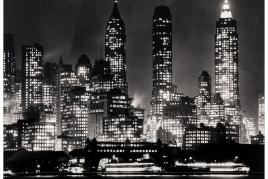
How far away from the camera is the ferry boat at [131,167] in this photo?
58094 mm

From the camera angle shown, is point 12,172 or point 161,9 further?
point 161,9

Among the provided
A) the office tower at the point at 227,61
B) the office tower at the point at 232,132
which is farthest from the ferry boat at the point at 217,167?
the office tower at the point at 227,61

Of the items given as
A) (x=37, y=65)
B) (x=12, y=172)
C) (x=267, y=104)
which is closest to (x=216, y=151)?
(x=12, y=172)

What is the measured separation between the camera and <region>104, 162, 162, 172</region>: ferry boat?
58.1 meters

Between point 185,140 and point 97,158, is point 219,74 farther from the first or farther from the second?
point 97,158

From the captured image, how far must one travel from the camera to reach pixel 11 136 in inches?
2891

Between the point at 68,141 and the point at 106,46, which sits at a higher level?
the point at 106,46

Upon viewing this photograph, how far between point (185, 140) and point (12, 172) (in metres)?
23.4

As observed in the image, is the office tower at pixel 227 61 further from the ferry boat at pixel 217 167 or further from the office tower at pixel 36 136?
the ferry boat at pixel 217 167

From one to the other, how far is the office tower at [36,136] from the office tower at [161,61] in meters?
12.0

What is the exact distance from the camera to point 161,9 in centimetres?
7988

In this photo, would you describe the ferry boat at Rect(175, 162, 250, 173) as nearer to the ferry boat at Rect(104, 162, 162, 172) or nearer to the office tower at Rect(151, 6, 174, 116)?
the ferry boat at Rect(104, 162, 162, 172)

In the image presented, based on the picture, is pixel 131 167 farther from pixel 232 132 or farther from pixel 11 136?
pixel 232 132

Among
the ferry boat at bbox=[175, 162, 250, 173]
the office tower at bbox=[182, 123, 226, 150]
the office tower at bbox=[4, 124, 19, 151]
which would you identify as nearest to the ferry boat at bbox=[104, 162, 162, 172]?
the ferry boat at bbox=[175, 162, 250, 173]
